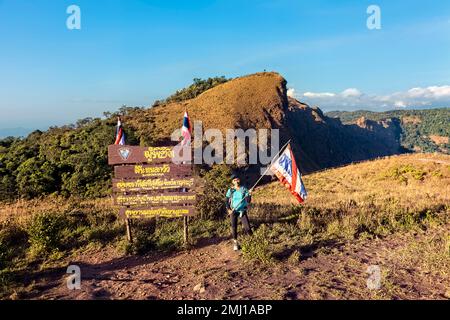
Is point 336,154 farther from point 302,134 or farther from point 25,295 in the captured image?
point 25,295

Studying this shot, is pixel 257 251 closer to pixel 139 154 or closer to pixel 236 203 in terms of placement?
pixel 236 203

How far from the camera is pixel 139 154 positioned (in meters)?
8.48

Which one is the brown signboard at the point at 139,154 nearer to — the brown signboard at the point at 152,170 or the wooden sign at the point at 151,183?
the wooden sign at the point at 151,183

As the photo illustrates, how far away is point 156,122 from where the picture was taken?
166ft

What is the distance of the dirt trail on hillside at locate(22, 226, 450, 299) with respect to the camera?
5750 mm

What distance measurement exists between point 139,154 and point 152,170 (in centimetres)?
53

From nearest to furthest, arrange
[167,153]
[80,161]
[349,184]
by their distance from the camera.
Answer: [167,153]
[349,184]
[80,161]

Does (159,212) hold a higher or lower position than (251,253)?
higher

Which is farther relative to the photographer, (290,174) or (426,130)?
(426,130)

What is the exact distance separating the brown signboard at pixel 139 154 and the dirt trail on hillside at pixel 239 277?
2.31m

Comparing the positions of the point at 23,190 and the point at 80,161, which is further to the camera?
the point at 80,161

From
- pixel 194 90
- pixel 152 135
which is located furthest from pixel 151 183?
pixel 194 90
